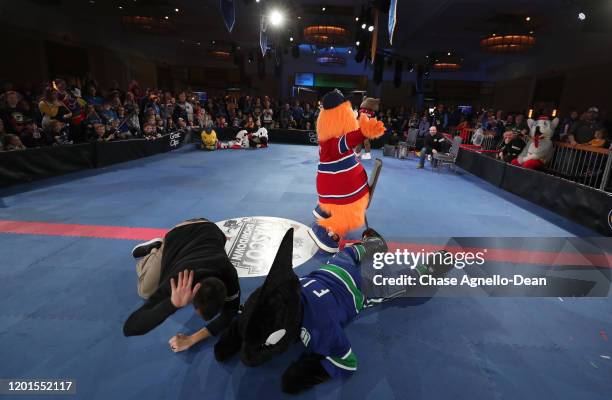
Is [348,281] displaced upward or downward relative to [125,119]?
downward

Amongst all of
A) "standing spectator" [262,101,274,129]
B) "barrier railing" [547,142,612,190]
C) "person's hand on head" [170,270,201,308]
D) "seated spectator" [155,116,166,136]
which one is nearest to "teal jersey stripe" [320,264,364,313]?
"person's hand on head" [170,270,201,308]

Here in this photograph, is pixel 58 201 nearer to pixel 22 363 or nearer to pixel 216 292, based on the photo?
pixel 22 363

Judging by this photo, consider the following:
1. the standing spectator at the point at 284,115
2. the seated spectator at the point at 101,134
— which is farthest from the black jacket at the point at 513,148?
the standing spectator at the point at 284,115

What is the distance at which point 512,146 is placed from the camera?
8133mm

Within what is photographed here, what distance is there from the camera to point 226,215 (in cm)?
479

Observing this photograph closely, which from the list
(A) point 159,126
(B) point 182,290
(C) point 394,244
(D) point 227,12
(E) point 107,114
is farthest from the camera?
(A) point 159,126

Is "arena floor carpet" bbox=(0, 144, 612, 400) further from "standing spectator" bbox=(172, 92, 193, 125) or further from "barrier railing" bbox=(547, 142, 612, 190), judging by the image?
"standing spectator" bbox=(172, 92, 193, 125)

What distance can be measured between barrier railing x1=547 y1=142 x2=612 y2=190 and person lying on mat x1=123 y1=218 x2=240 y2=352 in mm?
7270

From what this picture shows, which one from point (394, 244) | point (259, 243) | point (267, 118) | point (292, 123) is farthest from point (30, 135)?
point (292, 123)

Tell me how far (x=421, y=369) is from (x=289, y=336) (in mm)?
1180

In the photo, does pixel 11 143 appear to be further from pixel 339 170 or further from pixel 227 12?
pixel 339 170

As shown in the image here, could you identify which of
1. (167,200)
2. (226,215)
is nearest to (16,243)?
(167,200)

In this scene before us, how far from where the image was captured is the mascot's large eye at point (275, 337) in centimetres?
153

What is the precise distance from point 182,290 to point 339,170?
2.15 m
